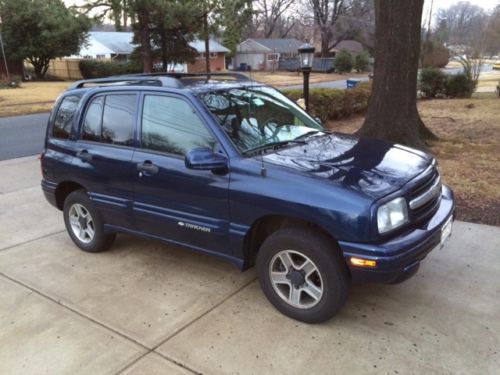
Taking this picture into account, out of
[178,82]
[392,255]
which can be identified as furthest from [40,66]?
[392,255]

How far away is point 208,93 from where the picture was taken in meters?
3.95

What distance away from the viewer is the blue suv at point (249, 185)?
3.11 meters

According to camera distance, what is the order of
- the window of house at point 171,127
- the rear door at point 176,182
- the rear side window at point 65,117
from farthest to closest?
the rear side window at point 65,117 → the window of house at point 171,127 → the rear door at point 176,182

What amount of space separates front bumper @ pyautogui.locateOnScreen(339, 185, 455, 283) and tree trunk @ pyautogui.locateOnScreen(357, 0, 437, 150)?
4.88 metres

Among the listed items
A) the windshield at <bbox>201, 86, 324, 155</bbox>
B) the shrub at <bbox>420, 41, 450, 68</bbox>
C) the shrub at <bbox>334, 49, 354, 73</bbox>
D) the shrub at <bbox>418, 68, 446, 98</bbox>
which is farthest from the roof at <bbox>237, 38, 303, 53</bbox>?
the windshield at <bbox>201, 86, 324, 155</bbox>

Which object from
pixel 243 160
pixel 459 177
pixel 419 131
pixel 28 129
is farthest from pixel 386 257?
pixel 28 129

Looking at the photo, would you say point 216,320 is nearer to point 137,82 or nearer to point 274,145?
point 274,145

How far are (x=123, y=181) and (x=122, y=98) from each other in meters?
0.78

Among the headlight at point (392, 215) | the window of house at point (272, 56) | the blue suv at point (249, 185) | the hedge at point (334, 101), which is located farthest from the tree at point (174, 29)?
the window of house at point (272, 56)

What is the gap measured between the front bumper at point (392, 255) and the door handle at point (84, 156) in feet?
8.57

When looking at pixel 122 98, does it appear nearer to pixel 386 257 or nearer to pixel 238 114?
pixel 238 114

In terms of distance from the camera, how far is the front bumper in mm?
2986

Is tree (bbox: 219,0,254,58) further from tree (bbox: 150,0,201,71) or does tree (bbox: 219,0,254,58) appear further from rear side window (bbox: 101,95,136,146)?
rear side window (bbox: 101,95,136,146)

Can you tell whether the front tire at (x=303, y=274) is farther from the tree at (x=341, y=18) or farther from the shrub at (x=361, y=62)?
the tree at (x=341, y=18)
